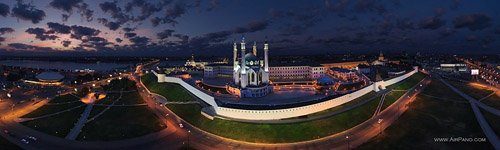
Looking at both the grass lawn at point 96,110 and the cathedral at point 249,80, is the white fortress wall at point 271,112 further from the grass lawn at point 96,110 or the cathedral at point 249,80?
the grass lawn at point 96,110

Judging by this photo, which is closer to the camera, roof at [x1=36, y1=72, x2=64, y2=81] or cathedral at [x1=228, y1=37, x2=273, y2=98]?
cathedral at [x1=228, y1=37, x2=273, y2=98]

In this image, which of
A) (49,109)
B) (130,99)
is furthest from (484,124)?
(49,109)

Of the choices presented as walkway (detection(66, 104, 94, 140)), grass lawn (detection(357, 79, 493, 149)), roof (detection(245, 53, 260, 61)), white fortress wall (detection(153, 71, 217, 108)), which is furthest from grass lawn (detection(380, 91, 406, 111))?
walkway (detection(66, 104, 94, 140))

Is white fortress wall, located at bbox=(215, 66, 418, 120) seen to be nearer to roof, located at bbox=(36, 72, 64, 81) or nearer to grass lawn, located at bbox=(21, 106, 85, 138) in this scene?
grass lawn, located at bbox=(21, 106, 85, 138)

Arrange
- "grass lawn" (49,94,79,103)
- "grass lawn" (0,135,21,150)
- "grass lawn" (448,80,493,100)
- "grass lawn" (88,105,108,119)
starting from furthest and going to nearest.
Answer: "grass lawn" (49,94,79,103) < "grass lawn" (448,80,493,100) < "grass lawn" (88,105,108,119) < "grass lawn" (0,135,21,150)

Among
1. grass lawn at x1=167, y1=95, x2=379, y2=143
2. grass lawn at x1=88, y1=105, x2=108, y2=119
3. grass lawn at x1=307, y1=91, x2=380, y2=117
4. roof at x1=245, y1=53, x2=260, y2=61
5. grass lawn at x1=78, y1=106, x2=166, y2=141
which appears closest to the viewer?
grass lawn at x1=167, y1=95, x2=379, y2=143

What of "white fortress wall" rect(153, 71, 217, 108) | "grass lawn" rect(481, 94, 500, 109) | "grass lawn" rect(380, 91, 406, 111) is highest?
"white fortress wall" rect(153, 71, 217, 108)
